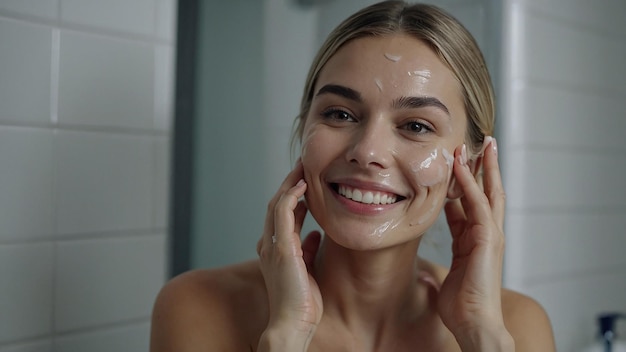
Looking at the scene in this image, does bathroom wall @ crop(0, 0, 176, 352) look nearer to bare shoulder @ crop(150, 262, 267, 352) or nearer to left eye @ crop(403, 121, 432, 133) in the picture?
bare shoulder @ crop(150, 262, 267, 352)

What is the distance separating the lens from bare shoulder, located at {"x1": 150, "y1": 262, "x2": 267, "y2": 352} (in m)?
1.04

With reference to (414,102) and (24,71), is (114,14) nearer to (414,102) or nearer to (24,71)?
(24,71)

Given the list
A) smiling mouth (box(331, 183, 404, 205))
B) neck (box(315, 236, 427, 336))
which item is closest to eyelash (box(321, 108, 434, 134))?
smiling mouth (box(331, 183, 404, 205))

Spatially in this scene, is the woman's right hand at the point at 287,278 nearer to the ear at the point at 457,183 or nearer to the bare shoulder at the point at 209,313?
the bare shoulder at the point at 209,313

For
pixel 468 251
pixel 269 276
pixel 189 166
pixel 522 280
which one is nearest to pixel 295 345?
pixel 269 276

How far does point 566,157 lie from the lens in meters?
1.72

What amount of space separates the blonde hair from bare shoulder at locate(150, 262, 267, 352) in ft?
1.17

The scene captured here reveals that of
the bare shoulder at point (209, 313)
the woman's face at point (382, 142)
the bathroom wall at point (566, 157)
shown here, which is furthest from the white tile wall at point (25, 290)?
the bathroom wall at point (566, 157)

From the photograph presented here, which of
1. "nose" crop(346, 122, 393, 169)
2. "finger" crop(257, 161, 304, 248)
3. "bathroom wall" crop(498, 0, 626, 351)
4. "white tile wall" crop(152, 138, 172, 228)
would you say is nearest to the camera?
"nose" crop(346, 122, 393, 169)

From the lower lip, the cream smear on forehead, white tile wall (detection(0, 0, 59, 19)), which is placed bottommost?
the lower lip

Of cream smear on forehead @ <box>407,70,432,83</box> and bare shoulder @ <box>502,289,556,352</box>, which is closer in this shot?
cream smear on forehead @ <box>407,70,432,83</box>

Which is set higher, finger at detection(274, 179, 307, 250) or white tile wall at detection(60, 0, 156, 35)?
white tile wall at detection(60, 0, 156, 35)

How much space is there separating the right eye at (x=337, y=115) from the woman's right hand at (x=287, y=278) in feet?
0.30

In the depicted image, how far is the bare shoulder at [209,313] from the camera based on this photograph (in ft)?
3.43
